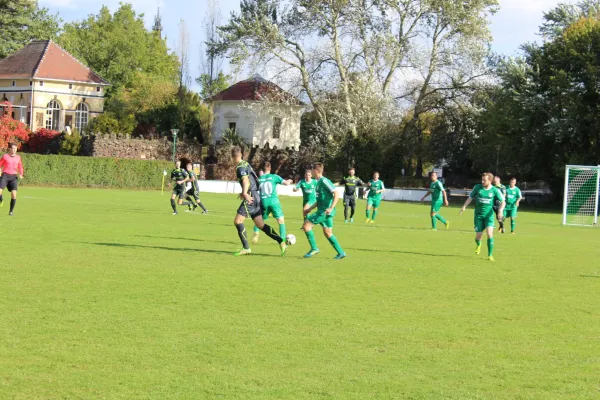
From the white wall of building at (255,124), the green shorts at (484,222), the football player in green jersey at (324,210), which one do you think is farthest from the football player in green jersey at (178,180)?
the white wall of building at (255,124)

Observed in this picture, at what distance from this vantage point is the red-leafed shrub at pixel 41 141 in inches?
2761

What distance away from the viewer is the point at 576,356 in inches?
353

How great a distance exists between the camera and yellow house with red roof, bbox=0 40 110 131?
77.4 meters

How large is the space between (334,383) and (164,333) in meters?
2.47

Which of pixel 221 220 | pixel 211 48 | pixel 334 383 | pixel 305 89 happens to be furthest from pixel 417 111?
pixel 334 383

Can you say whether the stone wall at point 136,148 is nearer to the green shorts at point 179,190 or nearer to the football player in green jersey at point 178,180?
the green shorts at point 179,190

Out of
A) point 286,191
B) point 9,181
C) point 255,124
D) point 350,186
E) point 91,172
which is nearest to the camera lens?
point 9,181

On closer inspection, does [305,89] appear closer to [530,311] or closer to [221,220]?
[221,220]

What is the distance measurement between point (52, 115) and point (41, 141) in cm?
953

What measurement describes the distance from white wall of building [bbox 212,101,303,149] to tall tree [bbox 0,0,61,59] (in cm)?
1923

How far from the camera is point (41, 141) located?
70438 millimetres

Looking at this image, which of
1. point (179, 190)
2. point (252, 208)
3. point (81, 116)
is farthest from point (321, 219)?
point (81, 116)

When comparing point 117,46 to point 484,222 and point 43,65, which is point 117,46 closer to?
point 43,65

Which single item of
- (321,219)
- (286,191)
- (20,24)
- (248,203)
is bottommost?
(286,191)
